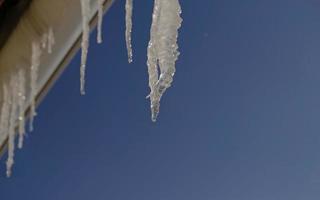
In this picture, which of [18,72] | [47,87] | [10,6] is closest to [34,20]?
[10,6]

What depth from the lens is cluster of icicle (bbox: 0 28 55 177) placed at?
102 cm

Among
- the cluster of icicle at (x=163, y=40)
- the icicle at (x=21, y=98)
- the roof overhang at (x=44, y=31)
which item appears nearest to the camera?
the cluster of icicle at (x=163, y=40)

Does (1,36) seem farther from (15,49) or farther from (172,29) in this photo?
(172,29)

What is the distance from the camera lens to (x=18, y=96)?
1.17 meters

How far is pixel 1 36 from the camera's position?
3.30 ft

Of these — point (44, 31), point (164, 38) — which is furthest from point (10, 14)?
point (164, 38)

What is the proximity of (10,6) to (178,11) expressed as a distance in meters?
0.33

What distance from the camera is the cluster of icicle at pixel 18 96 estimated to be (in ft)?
3.34

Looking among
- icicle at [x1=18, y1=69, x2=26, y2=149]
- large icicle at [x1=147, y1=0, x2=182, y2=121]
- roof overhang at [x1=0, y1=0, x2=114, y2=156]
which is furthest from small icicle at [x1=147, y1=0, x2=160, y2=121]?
icicle at [x1=18, y1=69, x2=26, y2=149]

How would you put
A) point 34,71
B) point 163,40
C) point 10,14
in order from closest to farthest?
point 163,40
point 10,14
point 34,71

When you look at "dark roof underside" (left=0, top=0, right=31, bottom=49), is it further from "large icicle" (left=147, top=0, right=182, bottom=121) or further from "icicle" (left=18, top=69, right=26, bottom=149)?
"large icicle" (left=147, top=0, right=182, bottom=121)

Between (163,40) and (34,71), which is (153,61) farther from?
(34,71)

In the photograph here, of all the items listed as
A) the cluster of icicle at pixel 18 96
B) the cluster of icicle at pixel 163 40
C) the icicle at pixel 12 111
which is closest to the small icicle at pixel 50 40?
the cluster of icicle at pixel 18 96

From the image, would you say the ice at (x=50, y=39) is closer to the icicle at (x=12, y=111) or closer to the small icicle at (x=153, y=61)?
the icicle at (x=12, y=111)
